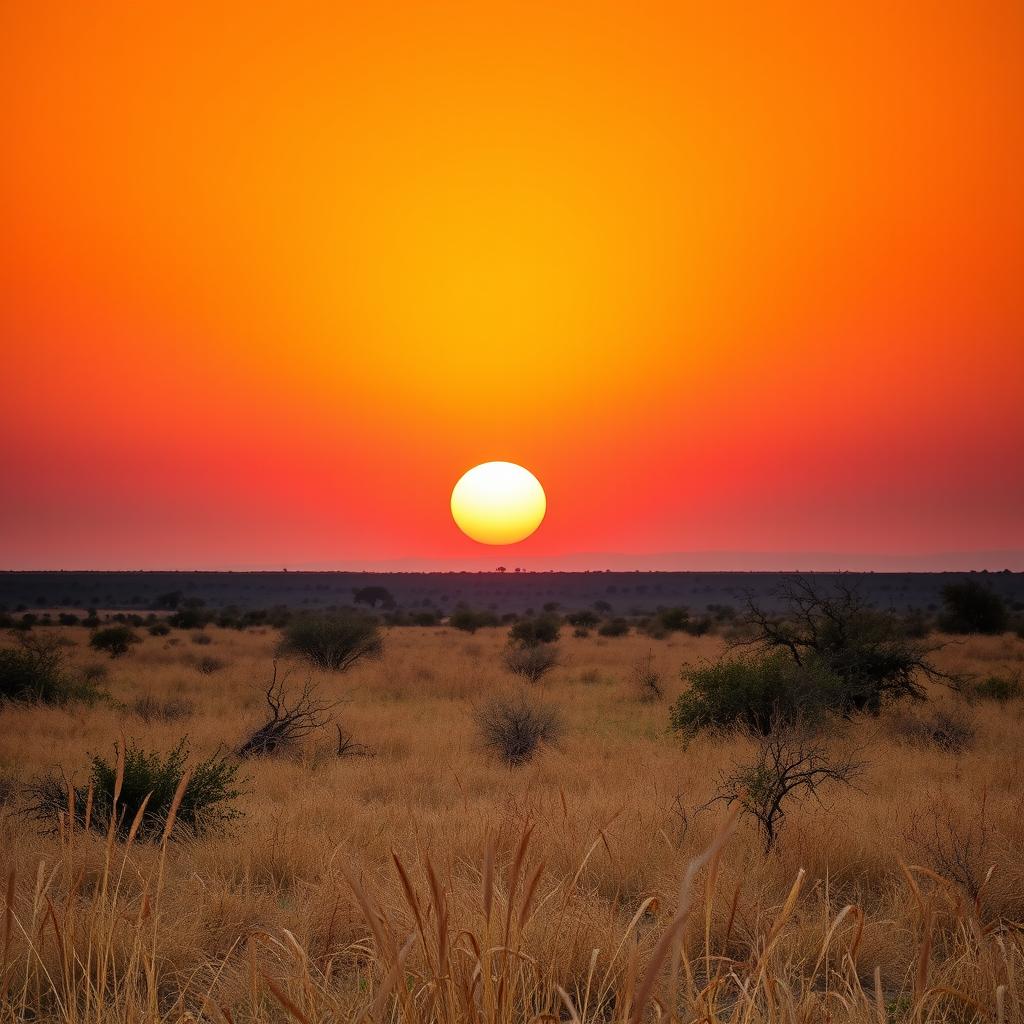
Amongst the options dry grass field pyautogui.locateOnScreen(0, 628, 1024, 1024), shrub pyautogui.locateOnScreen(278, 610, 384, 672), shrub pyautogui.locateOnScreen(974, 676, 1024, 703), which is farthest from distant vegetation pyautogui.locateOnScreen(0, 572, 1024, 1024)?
shrub pyautogui.locateOnScreen(278, 610, 384, 672)

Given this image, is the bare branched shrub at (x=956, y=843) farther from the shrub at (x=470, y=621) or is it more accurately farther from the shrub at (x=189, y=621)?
the shrub at (x=189, y=621)

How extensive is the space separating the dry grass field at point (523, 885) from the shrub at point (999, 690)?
1059 mm

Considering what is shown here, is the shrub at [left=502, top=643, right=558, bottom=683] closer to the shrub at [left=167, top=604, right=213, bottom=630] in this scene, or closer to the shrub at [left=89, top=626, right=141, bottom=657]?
the shrub at [left=89, top=626, right=141, bottom=657]

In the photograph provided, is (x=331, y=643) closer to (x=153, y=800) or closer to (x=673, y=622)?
(x=153, y=800)

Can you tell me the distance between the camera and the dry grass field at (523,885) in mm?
2055

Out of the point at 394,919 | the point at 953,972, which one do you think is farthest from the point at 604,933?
the point at 953,972

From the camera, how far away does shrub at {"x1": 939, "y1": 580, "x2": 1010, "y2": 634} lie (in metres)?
40.2

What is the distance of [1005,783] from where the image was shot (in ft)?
32.9

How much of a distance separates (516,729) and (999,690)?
12050mm

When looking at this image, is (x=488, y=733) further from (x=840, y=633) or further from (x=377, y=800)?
(x=840, y=633)

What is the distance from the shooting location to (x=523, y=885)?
5.75 meters

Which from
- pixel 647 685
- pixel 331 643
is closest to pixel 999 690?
pixel 647 685

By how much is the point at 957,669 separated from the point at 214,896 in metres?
24.1

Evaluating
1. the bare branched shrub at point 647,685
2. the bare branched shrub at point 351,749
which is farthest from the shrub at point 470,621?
the bare branched shrub at point 351,749
